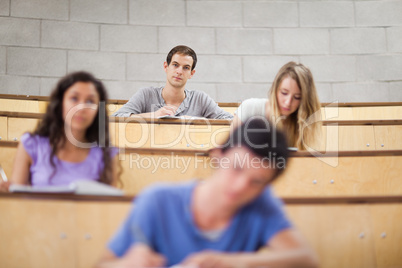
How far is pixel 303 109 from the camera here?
72 cm

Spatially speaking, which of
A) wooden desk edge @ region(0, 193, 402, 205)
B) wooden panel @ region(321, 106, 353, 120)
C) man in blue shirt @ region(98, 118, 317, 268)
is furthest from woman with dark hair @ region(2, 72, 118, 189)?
wooden panel @ region(321, 106, 353, 120)

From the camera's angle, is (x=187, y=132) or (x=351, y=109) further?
(x=351, y=109)

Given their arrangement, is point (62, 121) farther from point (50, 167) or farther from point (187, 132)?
point (187, 132)

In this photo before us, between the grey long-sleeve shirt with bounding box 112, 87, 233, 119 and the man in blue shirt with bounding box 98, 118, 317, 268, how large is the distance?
26.2 inches

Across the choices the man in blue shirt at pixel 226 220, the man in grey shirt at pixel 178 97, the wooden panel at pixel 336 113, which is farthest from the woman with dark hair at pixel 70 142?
the wooden panel at pixel 336 113

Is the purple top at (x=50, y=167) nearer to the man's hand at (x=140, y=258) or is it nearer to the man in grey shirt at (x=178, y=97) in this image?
the man's hand at (x=140, y=258)

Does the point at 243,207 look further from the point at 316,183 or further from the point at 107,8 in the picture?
the point at 107,8

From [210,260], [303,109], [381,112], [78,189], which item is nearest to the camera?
[210,260]

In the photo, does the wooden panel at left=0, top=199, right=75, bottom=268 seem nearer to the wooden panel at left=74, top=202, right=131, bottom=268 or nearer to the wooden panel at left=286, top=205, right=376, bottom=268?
the wooden panel at left=74, top=202, right=131, bottom=268

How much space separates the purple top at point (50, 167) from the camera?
0.49 metres

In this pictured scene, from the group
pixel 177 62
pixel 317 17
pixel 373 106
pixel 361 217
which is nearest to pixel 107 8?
pixel 177 62

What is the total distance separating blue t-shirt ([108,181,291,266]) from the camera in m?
0.30

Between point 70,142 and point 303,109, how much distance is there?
0.40m

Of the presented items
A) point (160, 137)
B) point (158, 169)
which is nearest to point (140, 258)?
point (158, 169)
